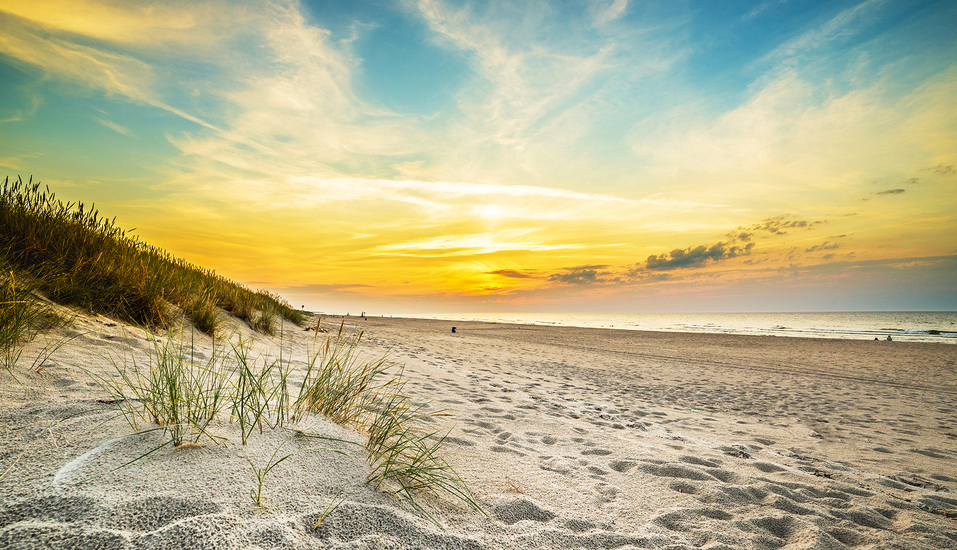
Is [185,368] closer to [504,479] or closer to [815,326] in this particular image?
[504,479]

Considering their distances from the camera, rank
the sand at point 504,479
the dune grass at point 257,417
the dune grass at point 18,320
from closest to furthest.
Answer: the sand at point 504,479, the dune grass at point 257,417, the dune grass at point 18,320

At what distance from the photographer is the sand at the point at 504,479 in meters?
1.45

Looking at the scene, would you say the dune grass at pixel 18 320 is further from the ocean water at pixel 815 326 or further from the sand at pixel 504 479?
the ocean water at pixel 815 326

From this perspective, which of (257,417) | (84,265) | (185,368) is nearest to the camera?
(257,417)

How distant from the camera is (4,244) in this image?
13.4ft

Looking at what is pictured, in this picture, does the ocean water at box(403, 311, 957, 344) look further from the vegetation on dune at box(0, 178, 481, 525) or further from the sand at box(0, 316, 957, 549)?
the vegetation on dune at box(0, 178, 481, 525)

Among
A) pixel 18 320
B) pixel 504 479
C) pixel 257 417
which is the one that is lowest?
pixel 504 479

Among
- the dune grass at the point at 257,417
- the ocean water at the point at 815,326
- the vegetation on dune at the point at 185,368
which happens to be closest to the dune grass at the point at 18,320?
the vegetation on dune at the point at 185,368

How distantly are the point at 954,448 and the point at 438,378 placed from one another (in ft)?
21.3

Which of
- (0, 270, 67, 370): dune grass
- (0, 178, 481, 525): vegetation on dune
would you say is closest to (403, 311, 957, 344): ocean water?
(0, 178, 481, 525): vegetation on dune

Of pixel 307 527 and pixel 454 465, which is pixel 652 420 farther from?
pixel 307 527

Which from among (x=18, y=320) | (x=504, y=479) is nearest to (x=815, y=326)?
(x=504, y=479)

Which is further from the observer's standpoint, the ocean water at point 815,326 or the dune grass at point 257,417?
the ocean water at point 815,326

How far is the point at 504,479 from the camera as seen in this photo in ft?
8.41
